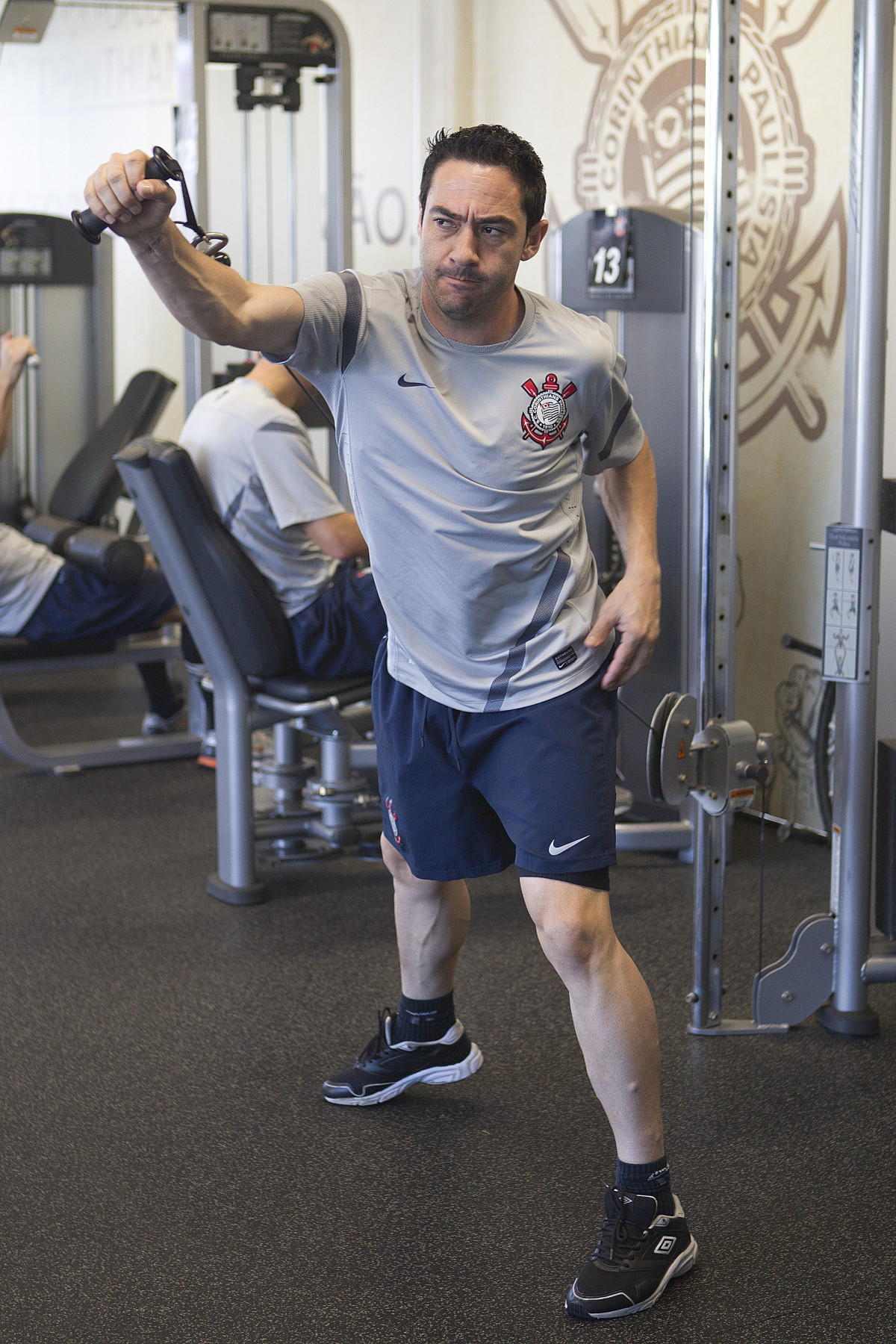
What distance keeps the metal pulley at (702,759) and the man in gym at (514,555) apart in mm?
326

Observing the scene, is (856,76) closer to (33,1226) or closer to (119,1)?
(33,1226)

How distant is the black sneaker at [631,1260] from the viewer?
1.59 m

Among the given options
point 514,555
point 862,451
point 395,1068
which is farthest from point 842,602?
point 395,1068

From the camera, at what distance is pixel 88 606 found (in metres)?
→ 3.98

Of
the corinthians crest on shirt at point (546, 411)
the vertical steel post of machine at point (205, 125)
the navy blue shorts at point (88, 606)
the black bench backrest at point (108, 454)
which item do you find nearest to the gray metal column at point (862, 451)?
the corinthians crest on shirt at point (546, 411)

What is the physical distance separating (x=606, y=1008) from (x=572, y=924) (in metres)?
0.11

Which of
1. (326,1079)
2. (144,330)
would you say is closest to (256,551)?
(326,1079)

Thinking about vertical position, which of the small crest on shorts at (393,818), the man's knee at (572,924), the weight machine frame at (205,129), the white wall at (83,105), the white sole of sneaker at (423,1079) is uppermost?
the white wall at (83,105)

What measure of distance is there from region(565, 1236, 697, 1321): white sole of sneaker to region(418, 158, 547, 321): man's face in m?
1.16

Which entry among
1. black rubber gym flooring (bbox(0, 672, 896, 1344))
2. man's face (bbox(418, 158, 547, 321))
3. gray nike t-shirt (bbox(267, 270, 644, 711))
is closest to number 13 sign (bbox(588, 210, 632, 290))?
black rubber gym flooring (bbox(0, 672, 896, 1344))

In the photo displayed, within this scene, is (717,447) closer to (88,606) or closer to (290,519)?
(290,519)

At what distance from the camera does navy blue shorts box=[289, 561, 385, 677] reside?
293cm

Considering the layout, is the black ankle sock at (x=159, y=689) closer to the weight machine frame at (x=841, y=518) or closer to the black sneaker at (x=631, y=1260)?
the weight machine frame at (x=841, y=518)

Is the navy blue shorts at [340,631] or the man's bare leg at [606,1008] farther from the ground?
the navy blue shorts at [340,631]
